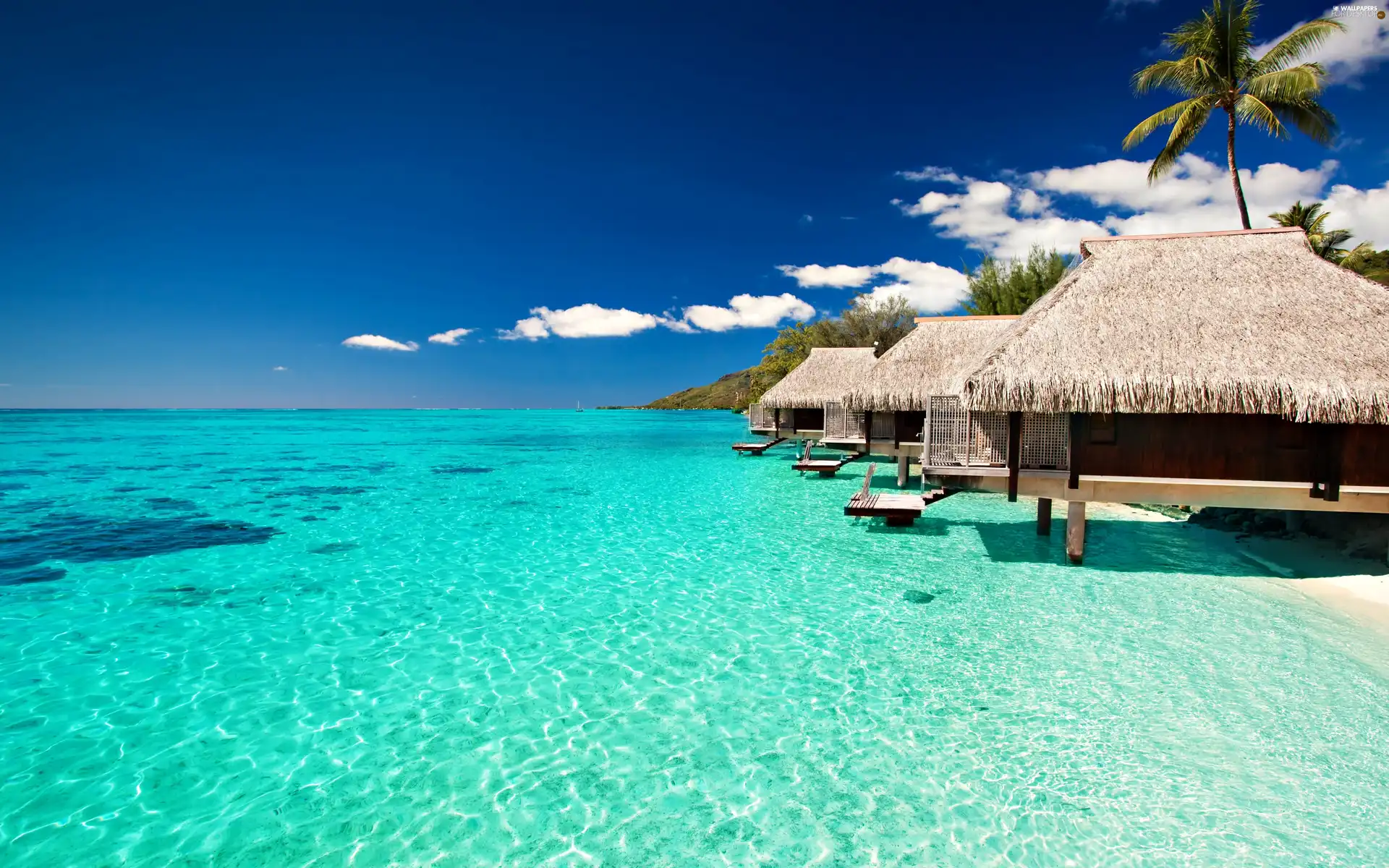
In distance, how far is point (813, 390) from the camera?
74.6ft

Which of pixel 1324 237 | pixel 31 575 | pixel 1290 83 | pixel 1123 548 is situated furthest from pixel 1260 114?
pixel 31 575

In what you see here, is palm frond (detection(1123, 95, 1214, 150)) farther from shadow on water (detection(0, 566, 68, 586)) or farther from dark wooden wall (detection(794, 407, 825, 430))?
shadow on water (detection(0, 566, 68, 586))

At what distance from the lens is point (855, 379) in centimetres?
2184

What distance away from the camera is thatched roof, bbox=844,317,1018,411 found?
651 inches

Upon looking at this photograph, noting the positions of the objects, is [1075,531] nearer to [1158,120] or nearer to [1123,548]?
[1123,548]

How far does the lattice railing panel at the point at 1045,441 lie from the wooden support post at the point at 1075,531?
22.7 inches

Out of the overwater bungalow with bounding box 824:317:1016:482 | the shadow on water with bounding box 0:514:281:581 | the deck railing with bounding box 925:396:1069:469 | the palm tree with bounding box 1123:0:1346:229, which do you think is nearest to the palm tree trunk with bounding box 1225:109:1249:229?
the palm tree with bounding box 1123:0:1346:229

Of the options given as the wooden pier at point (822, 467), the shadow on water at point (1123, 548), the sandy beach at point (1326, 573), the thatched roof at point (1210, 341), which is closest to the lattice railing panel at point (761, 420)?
the wooden pier at point (822, 467)

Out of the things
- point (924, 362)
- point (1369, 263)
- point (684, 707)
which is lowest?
point (684, 707)

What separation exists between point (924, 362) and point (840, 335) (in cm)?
2729

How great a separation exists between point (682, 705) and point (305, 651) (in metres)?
4.23

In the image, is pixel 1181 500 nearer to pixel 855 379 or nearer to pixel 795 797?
pixel 795 797

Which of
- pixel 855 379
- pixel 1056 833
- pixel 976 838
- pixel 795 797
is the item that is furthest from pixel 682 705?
pixel 855 379

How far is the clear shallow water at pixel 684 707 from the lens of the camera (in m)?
3.80
